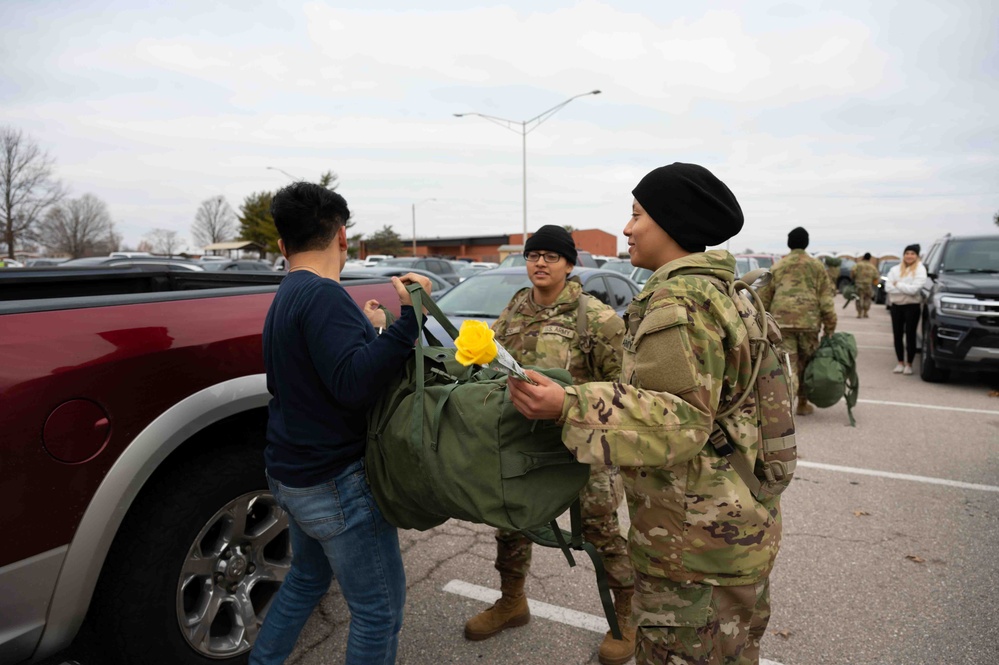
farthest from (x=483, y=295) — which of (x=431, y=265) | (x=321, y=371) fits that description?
(x=431, y=265)

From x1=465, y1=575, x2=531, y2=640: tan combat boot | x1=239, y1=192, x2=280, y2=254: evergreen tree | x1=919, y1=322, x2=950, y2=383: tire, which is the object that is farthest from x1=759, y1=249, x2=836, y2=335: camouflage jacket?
x1=239, y1=192, x2=280, y2=254: evergreen tree

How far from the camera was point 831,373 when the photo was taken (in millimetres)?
5961

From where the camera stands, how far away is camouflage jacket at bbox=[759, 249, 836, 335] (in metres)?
6.70

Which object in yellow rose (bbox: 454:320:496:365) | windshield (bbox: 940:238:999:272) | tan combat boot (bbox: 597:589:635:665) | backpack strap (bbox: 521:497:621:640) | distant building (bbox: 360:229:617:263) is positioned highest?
distant building (bbox: 360:229:617:263)

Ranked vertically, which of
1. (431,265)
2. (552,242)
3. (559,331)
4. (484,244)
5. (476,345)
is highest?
(484,244)

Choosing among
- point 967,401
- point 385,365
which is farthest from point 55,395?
point 967,401

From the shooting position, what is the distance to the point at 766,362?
179cm

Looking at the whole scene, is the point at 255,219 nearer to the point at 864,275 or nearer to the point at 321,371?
the point at 864,275

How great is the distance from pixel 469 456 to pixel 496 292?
5.45 m

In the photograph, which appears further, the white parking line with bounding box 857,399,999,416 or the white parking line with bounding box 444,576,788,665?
the white parking line with bounding box 857,399,999,416

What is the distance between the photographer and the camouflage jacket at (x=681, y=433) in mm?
1542

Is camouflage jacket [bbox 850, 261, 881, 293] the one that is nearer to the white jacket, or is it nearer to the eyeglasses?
the white jacket

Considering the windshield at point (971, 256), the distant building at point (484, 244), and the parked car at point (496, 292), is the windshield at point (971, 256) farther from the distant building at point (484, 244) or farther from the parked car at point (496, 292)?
the distant building at point (484, 244)

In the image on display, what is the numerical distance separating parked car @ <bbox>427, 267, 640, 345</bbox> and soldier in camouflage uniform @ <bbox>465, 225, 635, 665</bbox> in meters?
3.20
